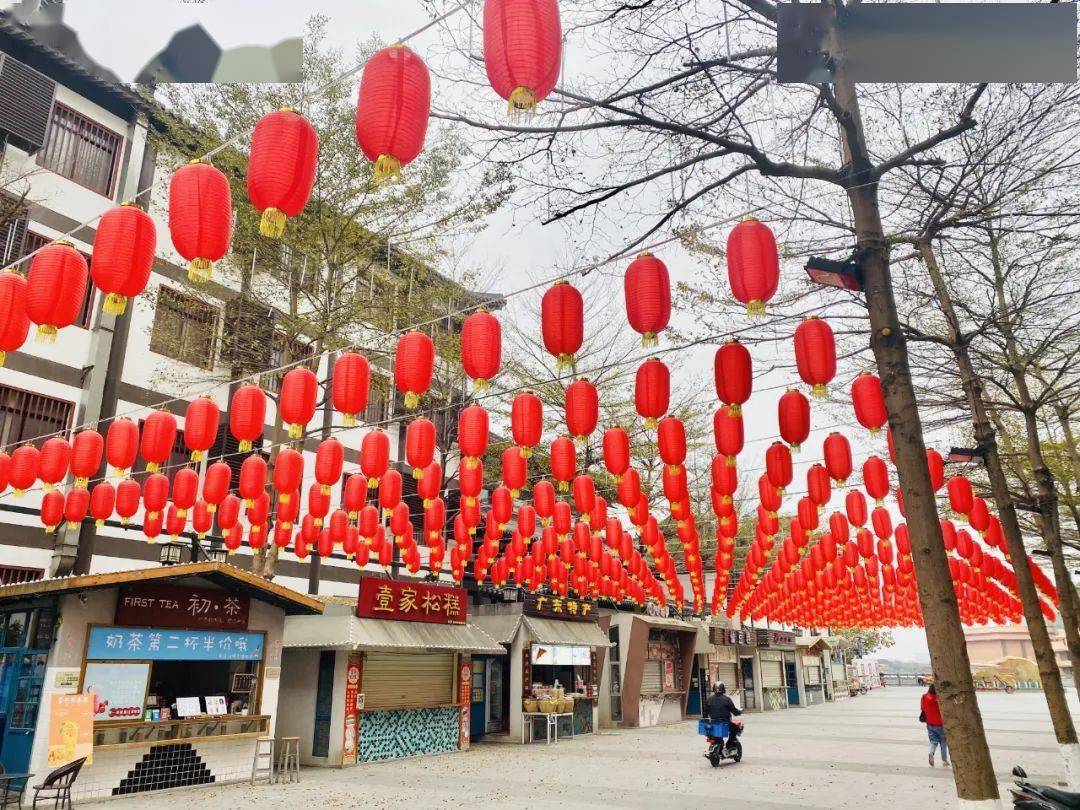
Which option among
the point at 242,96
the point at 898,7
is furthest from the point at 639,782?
the point at 242,96

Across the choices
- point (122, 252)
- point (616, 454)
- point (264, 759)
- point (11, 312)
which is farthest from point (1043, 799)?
point (264, 759)

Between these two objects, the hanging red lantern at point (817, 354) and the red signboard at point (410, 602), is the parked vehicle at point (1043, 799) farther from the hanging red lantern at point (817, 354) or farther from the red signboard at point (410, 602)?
the red signboard at point (410, 602)

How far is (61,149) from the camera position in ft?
54.1

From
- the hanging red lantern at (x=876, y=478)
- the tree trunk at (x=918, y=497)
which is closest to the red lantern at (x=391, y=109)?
the tree trunk at (x=918, y=497)

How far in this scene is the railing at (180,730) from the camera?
1173 centimetres

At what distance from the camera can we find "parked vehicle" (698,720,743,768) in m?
16.4

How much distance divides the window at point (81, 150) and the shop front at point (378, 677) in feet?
38.6

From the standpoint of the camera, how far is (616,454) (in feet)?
36.9

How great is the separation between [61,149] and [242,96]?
4511 millimetres

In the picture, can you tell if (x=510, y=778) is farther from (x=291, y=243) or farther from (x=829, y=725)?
(x=829, y=725)

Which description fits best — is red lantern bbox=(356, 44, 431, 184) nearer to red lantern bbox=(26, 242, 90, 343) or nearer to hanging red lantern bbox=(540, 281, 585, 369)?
hanging red lantern bbox=(540, 281, 585, 369)

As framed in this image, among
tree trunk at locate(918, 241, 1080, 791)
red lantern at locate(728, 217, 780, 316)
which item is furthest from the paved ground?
red lantern at locate(728, 217, 780, 316)

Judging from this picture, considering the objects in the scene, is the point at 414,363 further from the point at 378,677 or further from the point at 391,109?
the point at 378,677

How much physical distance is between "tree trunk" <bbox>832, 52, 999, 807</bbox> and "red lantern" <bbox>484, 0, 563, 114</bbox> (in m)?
2.78
